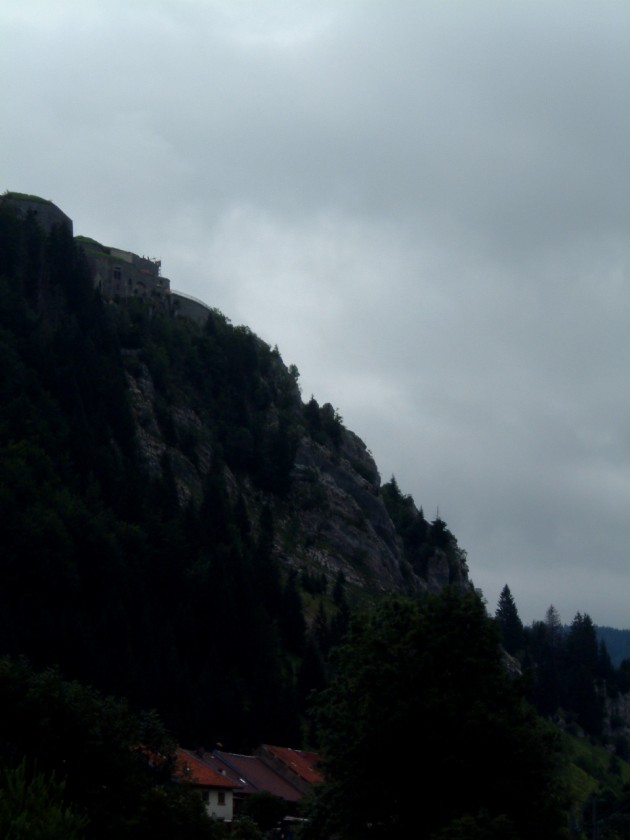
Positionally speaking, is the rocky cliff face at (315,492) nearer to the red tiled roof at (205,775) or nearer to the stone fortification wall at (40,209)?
the stone fortification wall at (40,209)

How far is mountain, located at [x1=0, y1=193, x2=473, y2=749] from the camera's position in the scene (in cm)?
9825

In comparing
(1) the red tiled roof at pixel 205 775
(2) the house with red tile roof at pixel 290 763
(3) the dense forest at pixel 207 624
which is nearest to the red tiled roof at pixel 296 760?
(2) the house with red tile roof at pixel 290 763

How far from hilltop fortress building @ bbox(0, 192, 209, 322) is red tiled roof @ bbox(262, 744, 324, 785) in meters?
68.0

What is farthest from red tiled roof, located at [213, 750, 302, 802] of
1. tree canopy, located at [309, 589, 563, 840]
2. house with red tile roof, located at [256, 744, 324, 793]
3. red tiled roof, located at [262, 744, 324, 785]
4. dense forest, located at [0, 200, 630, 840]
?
tree canopy, located at [309, 589, 563, 840]

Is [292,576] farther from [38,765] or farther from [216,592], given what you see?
[38,765]

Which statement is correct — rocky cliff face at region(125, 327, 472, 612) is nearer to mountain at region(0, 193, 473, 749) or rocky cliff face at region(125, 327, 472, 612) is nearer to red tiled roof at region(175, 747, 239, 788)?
mountain at region(0, 193, 473, 749)

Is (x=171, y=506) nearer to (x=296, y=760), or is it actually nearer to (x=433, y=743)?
(x=296, y=760)

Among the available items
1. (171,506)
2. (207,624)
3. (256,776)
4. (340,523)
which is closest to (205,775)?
(256,776)

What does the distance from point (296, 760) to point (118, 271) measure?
81026 millimetres

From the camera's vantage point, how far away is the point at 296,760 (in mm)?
89688

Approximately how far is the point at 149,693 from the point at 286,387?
76.1m

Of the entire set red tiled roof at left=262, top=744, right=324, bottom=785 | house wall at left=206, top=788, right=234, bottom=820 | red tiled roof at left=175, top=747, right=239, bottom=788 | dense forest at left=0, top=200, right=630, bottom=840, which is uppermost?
dense forest at left=0, top=200, right=630, bottom=840

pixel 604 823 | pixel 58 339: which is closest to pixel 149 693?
pixel 604 823

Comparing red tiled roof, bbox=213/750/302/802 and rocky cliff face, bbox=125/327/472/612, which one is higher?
rocky cliff face, bbox=125/327/472/612
